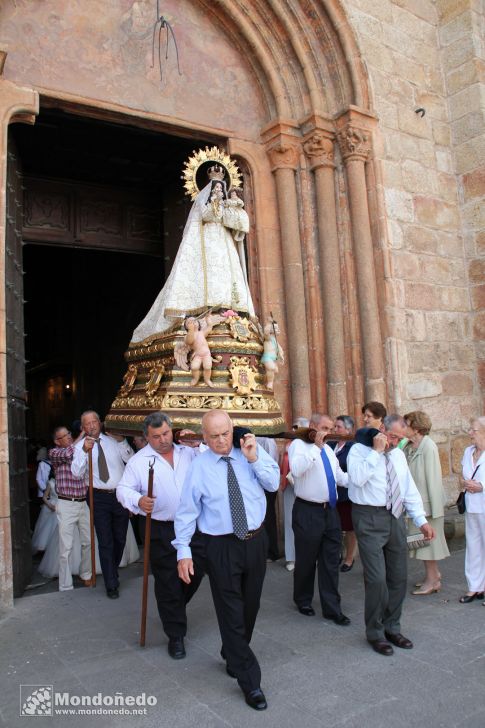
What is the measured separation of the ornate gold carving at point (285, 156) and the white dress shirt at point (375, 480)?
4.77 metres

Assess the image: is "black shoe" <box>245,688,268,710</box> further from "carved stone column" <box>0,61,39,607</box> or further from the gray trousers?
"carved stone column" <box>0,61,39,607</box>

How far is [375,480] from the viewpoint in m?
4.23

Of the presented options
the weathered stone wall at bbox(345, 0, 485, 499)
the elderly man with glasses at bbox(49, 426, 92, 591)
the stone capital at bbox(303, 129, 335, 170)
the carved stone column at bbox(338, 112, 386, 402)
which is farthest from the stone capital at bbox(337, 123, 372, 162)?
the elderly man with glasses at bbox(49, 426, 92, 591)

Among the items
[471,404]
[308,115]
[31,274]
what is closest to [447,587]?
[471,404]

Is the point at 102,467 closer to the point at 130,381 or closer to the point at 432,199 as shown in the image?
the point at 130,381

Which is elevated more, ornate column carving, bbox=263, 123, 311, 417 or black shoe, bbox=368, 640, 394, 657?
ornate column carving, bbox=263, 123, 311, 417

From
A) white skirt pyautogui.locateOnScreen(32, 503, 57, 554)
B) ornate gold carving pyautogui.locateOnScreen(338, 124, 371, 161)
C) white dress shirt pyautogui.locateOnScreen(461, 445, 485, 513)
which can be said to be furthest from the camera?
ornate gold carving pyautogui.locateOnScreen(338, 124, 371, 161)

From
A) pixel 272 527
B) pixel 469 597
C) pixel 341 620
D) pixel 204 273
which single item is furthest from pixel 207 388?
pixel 469 597

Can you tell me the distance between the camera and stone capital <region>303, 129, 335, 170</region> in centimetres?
788

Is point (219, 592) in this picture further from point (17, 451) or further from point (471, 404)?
point (471, 404)

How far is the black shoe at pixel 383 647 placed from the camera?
13.2 feet

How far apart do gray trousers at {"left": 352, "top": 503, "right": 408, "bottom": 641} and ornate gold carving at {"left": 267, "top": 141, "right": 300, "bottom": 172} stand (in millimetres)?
5119

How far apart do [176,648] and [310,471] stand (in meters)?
1.68

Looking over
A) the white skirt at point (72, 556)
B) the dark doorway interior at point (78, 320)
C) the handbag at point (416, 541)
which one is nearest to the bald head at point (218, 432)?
the handbag at point (416, 541)
